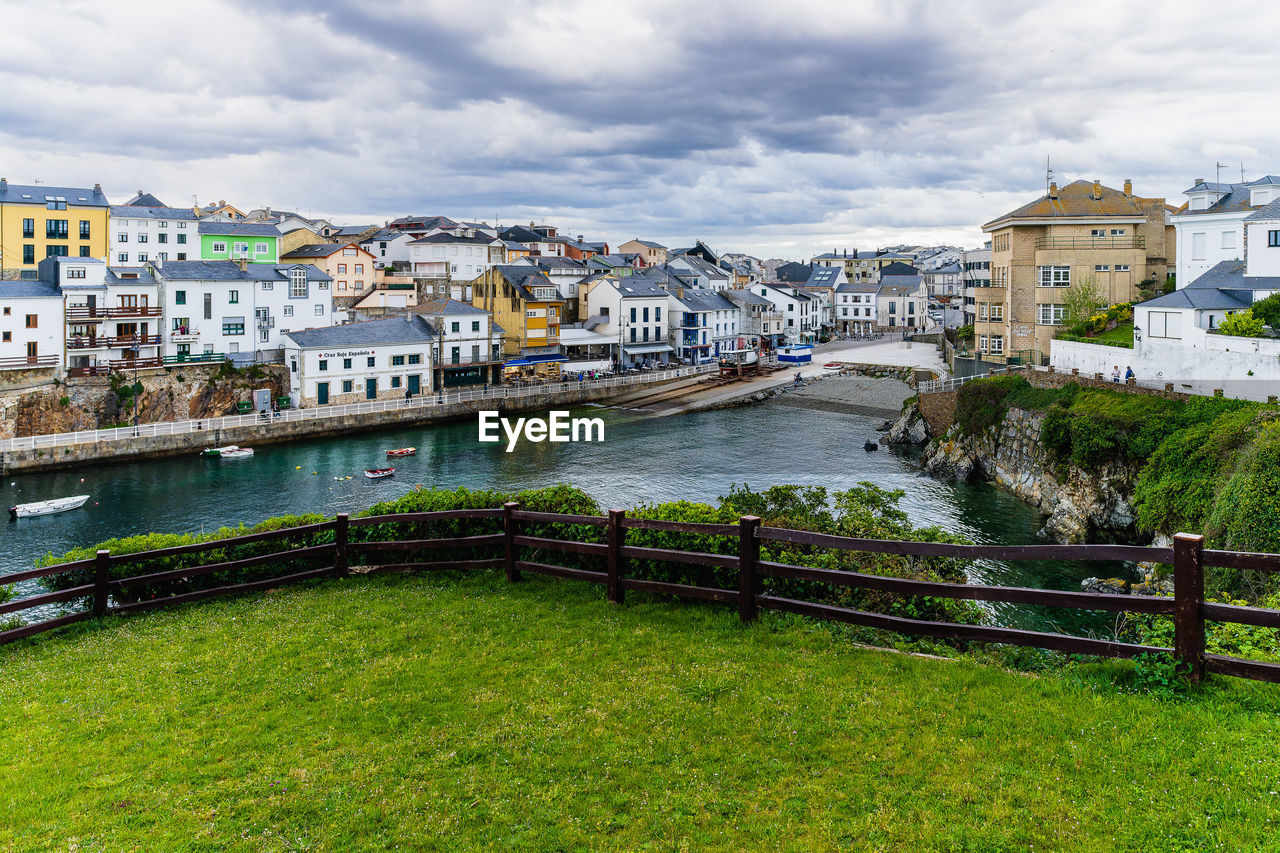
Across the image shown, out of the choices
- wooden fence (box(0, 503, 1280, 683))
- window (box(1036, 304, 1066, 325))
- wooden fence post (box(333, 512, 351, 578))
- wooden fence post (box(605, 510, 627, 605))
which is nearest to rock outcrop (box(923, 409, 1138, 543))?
window (box(1036, 304, 1066, 325))

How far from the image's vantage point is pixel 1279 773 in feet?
16.4

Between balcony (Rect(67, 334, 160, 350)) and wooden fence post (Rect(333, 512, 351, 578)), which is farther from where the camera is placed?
balcony (Rect(67, 334, 160, 350))

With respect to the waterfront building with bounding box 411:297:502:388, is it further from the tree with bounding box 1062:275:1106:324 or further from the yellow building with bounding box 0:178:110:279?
the tree with bounding box 1062:275:1106:324

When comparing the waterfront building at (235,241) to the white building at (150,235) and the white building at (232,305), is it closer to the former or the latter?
the white building at (150,235)

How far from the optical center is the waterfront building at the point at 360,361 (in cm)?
5566

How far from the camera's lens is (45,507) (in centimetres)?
3350

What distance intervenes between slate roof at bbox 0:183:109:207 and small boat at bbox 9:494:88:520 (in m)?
41.1

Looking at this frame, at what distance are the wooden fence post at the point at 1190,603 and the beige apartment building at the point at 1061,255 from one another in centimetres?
4690

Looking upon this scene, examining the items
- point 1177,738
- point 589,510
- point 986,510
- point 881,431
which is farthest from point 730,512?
point 881,431

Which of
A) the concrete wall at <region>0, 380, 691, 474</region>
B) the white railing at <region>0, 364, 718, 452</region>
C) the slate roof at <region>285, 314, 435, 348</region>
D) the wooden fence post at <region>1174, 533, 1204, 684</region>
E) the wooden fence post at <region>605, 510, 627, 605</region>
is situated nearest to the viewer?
the wooden fence post at <region>1174, 533, 1204, 684</region>

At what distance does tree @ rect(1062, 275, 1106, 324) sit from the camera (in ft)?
158

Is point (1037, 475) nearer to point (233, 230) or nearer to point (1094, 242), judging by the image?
point (1094, 242)

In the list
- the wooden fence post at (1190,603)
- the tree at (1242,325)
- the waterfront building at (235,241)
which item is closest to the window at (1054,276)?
the tree at (1242,325)

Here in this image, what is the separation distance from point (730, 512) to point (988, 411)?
33.9 metres
